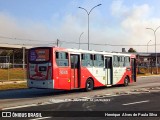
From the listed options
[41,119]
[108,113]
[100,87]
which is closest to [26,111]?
[41,119]

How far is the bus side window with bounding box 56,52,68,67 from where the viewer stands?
2311cm

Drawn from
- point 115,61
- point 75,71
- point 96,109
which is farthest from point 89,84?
point 96,109

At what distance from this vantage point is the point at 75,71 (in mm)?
24750

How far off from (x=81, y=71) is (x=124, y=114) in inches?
444

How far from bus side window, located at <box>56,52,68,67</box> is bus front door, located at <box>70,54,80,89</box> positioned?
0.70m

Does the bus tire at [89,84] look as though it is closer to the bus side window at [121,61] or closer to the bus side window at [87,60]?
the bus side window at [87,60]

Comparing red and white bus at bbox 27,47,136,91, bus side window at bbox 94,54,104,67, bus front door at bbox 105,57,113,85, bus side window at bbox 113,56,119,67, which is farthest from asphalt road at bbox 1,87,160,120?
bus side window at bbox 113,56,119,67

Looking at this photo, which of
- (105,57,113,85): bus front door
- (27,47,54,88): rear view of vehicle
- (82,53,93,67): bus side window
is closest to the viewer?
(27,47,54,88): rear view of vehicle

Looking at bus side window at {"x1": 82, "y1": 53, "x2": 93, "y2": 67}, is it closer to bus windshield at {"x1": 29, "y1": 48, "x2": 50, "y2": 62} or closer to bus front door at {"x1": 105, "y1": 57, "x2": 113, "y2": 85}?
bus front door at {"x1": 105, "y1": 57, "x2": 113, "y2": 85}

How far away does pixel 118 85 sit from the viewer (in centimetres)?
3189

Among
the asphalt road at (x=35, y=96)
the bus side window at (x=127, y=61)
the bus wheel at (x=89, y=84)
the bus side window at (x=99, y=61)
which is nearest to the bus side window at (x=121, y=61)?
the bus side window at (x=127, y=61)

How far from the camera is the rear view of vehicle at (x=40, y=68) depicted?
22547 millimetres

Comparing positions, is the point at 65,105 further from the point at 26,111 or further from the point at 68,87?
the point at 68,87

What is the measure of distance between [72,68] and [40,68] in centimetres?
244
